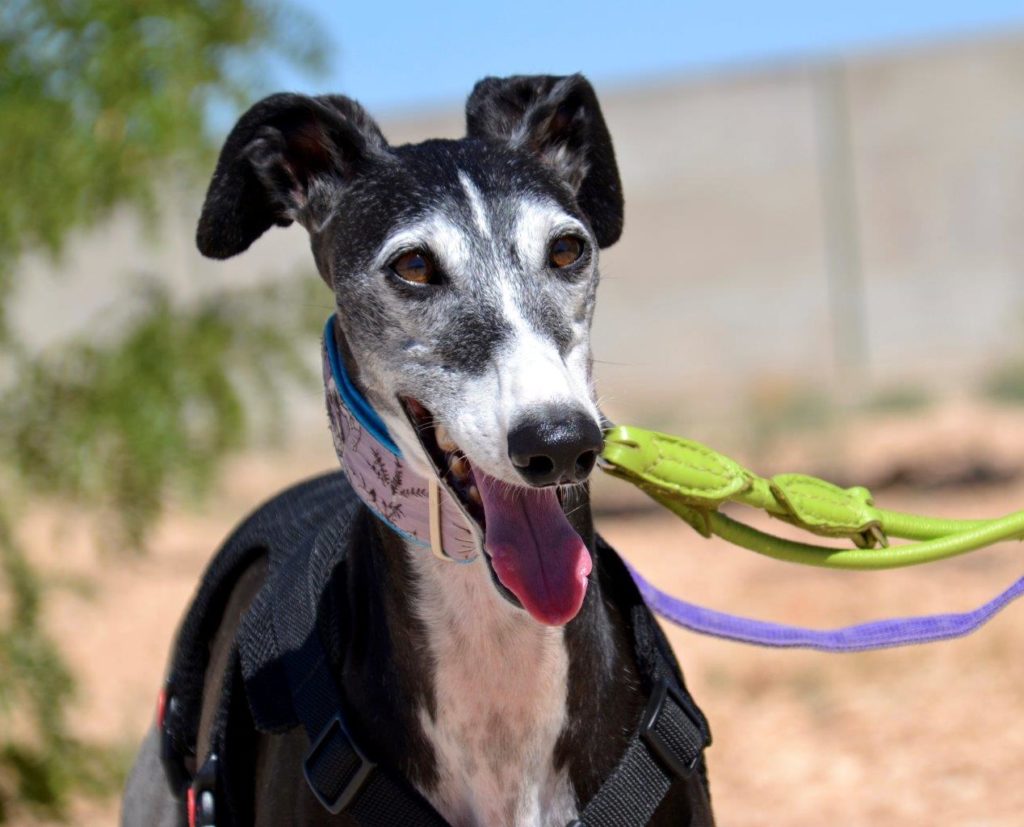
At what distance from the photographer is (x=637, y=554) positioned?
9352 millimetres

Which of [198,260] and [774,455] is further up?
[198,260]

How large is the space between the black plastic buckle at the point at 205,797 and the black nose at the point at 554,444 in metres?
0.96

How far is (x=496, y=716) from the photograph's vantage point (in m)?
2.58

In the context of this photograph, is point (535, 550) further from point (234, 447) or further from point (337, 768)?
point (234, 447)

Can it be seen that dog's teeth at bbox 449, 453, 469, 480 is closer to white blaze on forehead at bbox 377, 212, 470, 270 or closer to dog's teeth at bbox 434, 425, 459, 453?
dog's teeth at bbox 434, 425, 459, 453

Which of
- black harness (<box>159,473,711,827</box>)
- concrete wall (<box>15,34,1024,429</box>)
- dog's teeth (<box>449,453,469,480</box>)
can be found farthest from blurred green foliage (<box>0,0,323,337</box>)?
concrete wall (<box>15,34,1024,429</box>)

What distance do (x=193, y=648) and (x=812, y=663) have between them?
400 centimetres

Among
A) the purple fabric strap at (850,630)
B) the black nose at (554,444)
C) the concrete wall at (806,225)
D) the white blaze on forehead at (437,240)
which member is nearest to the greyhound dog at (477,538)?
the white blaze on forehead at (437,240)

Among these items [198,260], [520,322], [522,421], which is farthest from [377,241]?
[198,260]

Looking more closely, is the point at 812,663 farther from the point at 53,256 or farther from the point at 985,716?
the point at 53,256

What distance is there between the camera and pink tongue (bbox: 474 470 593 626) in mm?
2375

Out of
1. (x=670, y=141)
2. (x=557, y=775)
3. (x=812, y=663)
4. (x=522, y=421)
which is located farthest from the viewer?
(x=670, y=141)

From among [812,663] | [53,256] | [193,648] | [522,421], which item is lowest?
[812,663]

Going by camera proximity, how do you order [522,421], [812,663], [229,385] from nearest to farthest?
1. [522,421]
2. [229,385]
3. [812,663]
